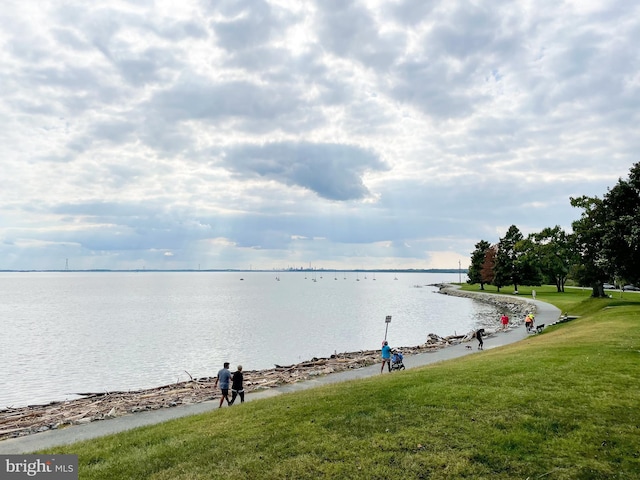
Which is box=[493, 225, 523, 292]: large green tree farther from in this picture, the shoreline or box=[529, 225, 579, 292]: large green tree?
the shoreline

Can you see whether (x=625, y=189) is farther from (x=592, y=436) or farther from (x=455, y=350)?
(x=592, y=436)

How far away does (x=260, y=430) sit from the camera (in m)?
11.0

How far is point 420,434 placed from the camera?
9.61m

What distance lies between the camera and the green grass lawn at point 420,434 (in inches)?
324

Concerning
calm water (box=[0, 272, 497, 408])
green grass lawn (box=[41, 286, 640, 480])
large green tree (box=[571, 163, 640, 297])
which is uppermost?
large green tree (box=[571, 163, 640, 297])

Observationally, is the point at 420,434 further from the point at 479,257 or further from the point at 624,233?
the point at 479,257

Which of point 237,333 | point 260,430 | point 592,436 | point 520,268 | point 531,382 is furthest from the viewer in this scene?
point 520,268

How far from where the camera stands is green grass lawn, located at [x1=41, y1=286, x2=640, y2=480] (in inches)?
324

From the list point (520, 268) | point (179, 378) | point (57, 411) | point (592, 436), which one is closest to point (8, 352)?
point (179, 378)

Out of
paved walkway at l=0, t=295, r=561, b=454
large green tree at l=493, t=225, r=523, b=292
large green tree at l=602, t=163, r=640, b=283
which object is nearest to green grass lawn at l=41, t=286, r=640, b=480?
paved walkway at l=0, t=295, r=561, b=454

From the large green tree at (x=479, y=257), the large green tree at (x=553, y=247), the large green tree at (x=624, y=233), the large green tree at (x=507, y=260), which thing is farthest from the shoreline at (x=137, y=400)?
the large green tree at (x=479, y=257)

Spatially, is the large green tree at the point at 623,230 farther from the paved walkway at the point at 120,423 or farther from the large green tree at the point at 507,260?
the large green tree at the point at 507,260

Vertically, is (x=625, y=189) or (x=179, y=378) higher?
(x=625, y=189)

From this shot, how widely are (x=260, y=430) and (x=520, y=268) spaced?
322 feet
